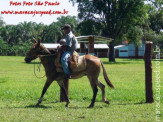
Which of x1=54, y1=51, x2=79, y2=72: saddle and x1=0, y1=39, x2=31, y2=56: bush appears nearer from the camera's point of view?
x1=54, y1=51, x2=79, y2=72: saddle

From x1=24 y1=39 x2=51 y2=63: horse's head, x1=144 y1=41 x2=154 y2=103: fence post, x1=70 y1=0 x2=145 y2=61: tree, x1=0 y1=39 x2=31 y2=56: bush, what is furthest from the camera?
x1=0 y1=39 x2=31 y2=56: bush

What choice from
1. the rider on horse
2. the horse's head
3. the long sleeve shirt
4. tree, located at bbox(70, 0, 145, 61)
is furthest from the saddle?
tree, located at bbox(70, 0, 145, 61)

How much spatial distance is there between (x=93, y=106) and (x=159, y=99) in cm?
274

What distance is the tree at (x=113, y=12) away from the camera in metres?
49.2

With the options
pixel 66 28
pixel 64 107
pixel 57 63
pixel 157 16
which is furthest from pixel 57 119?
pixel 157 16

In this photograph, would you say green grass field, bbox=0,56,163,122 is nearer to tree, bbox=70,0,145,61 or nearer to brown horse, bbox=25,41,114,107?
brown horse, bbox=25,41,114,107

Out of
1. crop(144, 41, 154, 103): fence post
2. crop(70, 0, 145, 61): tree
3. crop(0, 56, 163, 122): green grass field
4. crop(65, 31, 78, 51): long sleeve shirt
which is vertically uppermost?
crop(70, 0, 145, 61): tree

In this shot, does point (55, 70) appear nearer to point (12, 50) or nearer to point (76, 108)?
point (76, 108)

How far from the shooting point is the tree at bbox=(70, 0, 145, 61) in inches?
1937

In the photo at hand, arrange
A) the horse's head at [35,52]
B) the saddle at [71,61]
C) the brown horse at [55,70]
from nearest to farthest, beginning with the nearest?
the saddle at [71,61] → the brown horse at [55,70] → the horse's head at [35,52]

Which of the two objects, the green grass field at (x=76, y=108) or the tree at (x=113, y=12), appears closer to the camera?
the green grass field at (x=76, y=108)

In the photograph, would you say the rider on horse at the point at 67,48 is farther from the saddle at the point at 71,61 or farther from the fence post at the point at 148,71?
the fence post at the point at 148,71

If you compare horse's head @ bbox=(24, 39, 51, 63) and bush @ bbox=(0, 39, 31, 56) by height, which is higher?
horse's head @ bbox=(24, 39, 51, 63)

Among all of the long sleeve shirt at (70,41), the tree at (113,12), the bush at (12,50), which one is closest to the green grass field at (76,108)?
the long sleeve shirt at (70,41)
